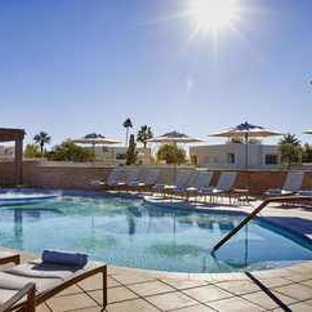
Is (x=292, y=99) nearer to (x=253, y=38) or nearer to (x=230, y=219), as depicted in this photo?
(x=253, y=38)

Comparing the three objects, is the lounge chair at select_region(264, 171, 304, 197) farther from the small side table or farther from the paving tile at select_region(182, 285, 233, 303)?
the paving tile at select_region(182, 285, 233, 303)

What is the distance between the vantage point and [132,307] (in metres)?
4.09

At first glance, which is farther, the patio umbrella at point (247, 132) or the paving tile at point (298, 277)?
the patio umbrella at point (247, 132)

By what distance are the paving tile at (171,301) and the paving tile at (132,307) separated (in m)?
0.08

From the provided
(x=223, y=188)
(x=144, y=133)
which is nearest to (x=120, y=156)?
(x=144, y=133)

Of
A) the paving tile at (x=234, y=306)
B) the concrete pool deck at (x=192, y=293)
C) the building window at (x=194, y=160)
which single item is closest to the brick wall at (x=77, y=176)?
the concrete pool deck at (x=192, y=293)

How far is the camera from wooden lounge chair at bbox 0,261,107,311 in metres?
3.46

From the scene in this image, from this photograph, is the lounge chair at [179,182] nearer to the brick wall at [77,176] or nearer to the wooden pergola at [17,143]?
the brick wall at [77,176]

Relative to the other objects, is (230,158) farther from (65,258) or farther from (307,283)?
(65,258)

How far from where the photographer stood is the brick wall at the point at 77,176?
16016 millimetres

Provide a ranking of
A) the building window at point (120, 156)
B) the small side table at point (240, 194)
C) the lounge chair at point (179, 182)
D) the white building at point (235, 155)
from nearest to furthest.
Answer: the small side table at point (240, 194), the lounge chair at point (179, 182), the white building at point (235, 155), the building window at point (120, 156)

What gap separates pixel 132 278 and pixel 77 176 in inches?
581

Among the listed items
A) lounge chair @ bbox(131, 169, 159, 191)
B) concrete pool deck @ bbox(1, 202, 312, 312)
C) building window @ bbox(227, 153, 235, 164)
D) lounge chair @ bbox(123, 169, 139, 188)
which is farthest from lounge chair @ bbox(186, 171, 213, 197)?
building window @ bbox(227, 153, 235, 164)

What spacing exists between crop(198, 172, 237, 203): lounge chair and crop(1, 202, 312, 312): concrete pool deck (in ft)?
27.8
